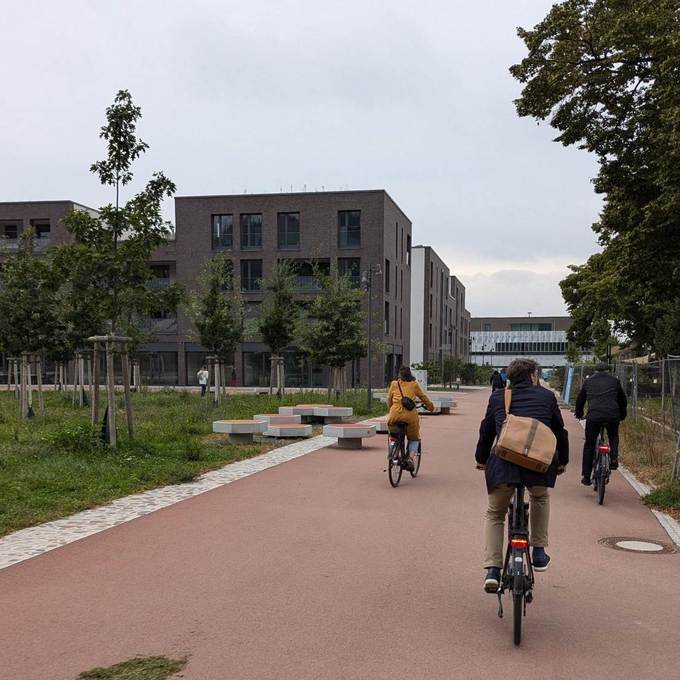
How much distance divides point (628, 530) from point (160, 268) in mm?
49923

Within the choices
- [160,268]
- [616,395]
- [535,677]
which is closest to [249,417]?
[616,395]

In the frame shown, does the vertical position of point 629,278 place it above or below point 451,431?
above

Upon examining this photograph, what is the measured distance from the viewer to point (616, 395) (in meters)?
8.73

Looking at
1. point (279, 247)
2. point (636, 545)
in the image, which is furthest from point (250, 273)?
point (636, 545)

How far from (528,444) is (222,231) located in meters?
48.5

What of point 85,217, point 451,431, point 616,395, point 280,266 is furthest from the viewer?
point 280,266

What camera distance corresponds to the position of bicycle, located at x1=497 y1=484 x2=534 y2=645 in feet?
13.3

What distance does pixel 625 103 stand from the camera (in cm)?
1395

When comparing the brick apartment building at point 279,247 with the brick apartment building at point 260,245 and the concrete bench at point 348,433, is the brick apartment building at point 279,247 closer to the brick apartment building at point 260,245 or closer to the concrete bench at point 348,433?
the brick apartment building at point 260,245

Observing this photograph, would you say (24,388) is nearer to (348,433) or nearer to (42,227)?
(348,433)

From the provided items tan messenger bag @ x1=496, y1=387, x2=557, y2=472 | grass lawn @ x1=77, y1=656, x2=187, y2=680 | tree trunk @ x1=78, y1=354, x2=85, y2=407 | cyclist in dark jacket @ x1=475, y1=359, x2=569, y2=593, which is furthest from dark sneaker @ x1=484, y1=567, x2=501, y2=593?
tree trunk @ x1=78, y1=354, x2=85, y2=407

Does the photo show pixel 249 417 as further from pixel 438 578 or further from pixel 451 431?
pixel 438 578

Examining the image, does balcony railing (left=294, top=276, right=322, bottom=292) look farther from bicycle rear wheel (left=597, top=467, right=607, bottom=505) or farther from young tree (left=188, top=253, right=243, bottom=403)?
bicycle rear wheel (left=597, top=467, right=607, bottom=505)

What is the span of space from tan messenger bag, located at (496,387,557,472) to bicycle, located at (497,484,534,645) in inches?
9.5
